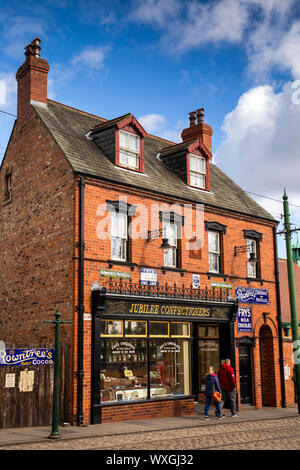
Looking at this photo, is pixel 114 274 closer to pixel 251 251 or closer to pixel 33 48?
pixel 251 251

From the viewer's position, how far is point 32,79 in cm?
1919

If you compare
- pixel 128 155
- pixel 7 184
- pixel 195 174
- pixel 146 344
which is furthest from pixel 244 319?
pixel 7 184

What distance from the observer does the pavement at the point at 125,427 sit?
12367 mm

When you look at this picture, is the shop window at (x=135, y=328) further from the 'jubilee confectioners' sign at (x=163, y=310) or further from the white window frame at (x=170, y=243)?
the white window frame at (x=170, y=243)

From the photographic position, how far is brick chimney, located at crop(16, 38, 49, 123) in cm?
1920

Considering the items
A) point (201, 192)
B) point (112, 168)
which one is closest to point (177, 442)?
point (112, 168)

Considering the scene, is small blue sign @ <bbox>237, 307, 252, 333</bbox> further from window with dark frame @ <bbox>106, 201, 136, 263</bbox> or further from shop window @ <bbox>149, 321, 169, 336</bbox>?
window with dark frame @ <bbox>106, 201, 136, 263</bbox>

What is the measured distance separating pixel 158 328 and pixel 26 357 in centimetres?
491

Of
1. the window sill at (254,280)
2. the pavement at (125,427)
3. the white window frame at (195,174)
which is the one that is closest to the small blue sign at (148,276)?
the pavement at (125,427)

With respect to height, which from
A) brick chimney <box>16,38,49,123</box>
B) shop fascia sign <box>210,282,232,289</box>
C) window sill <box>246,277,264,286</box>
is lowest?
shop fascia sign <box>210,282,232,289</box>

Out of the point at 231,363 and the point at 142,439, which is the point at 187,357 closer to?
the point at 231,363

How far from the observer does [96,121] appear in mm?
21906

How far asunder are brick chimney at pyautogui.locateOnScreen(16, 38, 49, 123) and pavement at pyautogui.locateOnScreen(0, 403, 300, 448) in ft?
36.1

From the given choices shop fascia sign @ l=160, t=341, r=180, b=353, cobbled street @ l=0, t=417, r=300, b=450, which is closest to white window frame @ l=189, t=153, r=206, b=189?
shop fascia sign @ l=160, t=341, r=180, b=353
